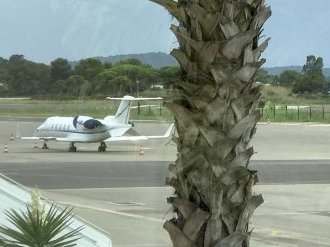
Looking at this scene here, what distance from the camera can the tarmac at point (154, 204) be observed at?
406 inches

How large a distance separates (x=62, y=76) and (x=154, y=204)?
168 inches

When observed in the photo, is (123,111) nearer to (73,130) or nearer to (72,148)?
(73,130)

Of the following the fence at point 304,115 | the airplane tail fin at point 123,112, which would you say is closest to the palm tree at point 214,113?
the airplane tail fin at point 123,112

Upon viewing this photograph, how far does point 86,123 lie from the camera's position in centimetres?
2850

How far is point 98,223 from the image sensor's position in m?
11.1

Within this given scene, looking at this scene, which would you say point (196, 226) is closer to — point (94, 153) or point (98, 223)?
point (98, 223)

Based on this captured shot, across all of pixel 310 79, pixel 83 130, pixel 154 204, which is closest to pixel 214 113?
pixel 154 204

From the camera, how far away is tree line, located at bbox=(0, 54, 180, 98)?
16.2m

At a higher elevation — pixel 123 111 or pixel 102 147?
pixel 123 111

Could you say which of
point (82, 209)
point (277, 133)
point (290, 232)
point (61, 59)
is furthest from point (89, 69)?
point (277, 133)

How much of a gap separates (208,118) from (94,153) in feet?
82.5

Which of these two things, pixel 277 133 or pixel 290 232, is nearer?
pixel 290 232

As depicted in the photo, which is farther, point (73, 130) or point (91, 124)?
point (73, 130)

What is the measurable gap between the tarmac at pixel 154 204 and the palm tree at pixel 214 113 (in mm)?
485
